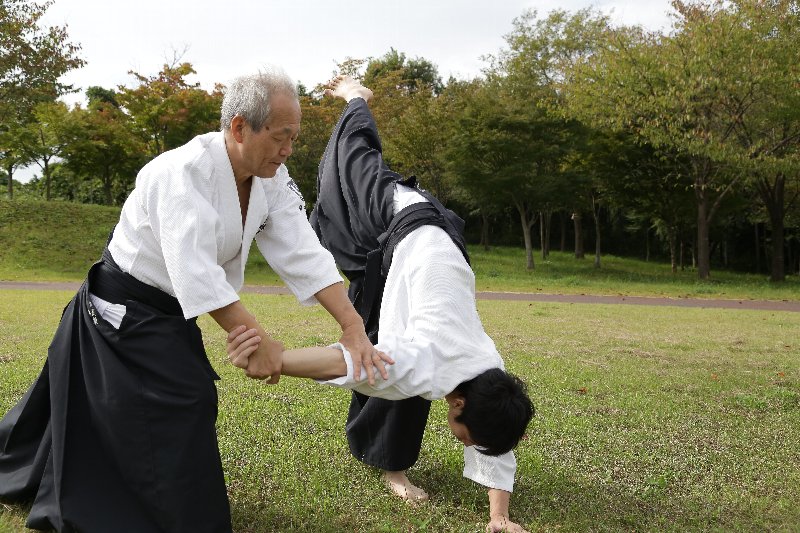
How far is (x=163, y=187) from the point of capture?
2.59 meters

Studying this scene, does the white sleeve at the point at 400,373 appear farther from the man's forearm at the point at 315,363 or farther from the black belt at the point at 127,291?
the black belt at the point at 127,291

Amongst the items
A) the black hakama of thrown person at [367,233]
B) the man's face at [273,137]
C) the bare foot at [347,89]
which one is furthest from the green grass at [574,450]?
the bare foot at [347,89]

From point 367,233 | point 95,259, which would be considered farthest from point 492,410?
point 95,259

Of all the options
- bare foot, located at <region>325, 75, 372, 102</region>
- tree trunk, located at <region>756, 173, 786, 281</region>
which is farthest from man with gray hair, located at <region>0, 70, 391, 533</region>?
tree trunk, located at <region>756, 173, 786, 281</region>

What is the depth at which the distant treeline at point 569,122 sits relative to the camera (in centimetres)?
1973

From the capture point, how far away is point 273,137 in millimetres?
2668

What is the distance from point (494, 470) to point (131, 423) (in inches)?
64.9

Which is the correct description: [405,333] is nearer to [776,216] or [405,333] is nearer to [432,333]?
[432,333]

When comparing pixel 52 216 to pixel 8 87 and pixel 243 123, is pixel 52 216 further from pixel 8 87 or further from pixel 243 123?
pixel 243 123

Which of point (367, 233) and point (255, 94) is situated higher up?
point (255, 94)

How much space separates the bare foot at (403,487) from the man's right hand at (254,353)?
1.38 metres

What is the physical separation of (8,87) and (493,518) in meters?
22.0

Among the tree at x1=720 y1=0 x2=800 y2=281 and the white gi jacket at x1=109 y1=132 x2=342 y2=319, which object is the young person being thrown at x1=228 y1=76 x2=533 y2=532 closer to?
the white gi jacket at x1=109 y1=132 x2=342 y2=319

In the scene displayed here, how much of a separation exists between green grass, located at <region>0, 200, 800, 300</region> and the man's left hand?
16.3 meters
